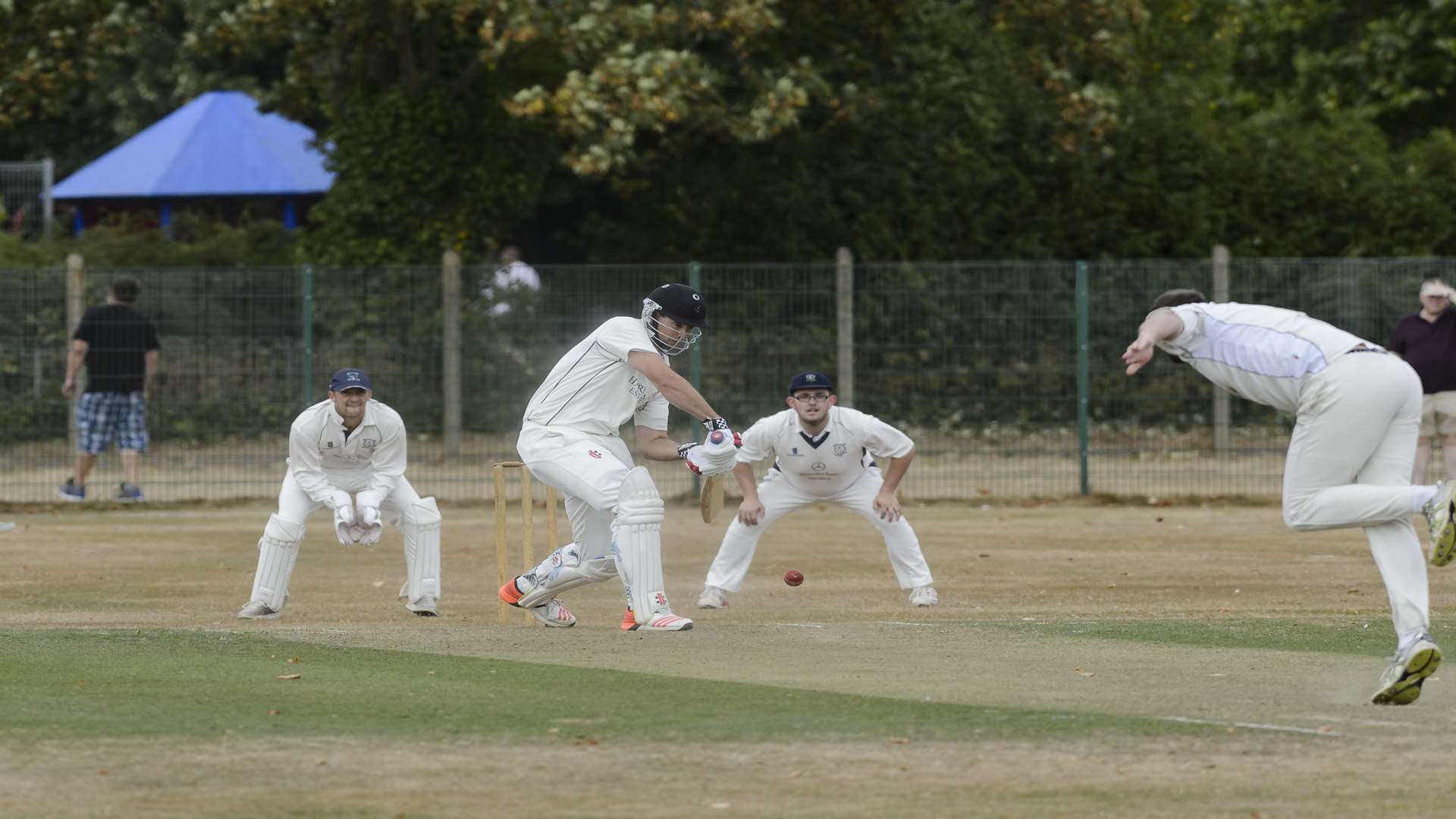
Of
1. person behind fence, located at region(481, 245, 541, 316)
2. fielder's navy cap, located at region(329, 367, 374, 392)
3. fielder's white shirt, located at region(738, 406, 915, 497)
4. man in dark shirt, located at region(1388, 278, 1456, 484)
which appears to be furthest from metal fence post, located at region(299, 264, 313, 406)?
man in dark shirt, located at region(1388, 278, 1456, 484)

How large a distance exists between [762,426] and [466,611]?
6.63 ft

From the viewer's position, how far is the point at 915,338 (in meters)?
19.1

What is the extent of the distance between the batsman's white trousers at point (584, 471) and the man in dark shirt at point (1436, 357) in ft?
26.8

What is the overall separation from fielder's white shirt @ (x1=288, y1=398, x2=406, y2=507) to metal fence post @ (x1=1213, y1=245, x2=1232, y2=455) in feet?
32.9

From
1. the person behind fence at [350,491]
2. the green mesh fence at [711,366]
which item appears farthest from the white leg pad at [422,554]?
the green mesh fence at [711,366]

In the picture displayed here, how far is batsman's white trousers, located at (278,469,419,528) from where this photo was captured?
37.3ft

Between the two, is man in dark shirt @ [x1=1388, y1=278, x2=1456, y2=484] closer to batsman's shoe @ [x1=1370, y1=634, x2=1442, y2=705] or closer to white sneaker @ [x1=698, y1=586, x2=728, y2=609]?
white sneaker @ [x1=698, y1=586, x2=728, y2=609]

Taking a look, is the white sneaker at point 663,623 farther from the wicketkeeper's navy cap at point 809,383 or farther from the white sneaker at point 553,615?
the wicketkeeper's navy cap at point 809,383

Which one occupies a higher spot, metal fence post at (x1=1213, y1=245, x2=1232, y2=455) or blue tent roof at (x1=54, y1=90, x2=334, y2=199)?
blue tent roof at (x1=54, y1=90, x2=334, y2=199)

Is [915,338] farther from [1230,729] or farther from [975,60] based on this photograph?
[1230,729]

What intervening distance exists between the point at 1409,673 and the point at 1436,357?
9175 millimetres

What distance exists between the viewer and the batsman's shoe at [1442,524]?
7.47 meters

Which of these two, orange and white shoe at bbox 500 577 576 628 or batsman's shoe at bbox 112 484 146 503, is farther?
batsman's shoe at bbox 112 484 146 503

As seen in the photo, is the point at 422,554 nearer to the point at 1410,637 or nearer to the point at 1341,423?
the point at 1341,423
